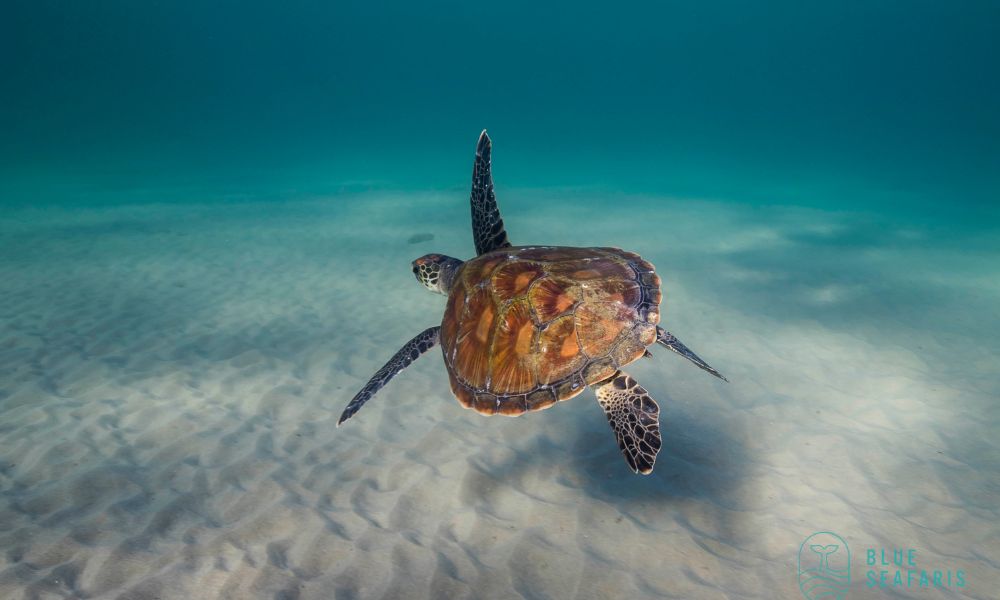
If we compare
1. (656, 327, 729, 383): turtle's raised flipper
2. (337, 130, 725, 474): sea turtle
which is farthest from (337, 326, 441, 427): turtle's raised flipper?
(656, 327, 729, 383): turtle's raised flipper

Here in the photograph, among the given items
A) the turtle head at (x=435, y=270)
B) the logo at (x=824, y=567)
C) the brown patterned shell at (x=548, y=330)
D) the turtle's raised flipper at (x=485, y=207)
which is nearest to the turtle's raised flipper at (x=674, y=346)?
the brown patterned shell at (x=548, y=330)

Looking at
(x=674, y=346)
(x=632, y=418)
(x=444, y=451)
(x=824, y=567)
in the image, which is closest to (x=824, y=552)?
(x=824, y=567)

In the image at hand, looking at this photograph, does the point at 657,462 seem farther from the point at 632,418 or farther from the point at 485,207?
the point at 485,207

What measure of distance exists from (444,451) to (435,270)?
76.7 inches

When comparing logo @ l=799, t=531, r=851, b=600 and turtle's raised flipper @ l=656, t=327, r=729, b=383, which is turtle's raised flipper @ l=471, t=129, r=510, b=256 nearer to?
turtle's raised flipper @ l=656, t=327, r=729, b=383

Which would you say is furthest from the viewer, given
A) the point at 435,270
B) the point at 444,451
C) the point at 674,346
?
the point at 435,270

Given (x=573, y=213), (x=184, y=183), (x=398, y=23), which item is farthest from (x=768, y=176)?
(x=398, y=23)

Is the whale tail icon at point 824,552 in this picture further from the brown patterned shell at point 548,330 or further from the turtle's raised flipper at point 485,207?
the turtle's raised flipper at point 485,207

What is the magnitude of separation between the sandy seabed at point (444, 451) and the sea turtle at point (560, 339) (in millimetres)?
652

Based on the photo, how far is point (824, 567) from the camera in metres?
2.47

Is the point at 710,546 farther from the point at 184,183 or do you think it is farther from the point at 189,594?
the point at 184,183

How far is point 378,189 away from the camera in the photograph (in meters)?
20.2

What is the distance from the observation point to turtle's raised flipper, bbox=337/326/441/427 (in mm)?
3247

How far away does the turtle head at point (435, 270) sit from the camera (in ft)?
15.0
